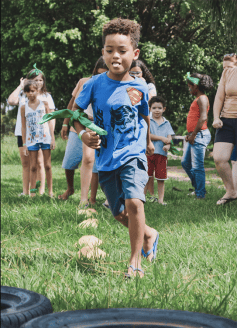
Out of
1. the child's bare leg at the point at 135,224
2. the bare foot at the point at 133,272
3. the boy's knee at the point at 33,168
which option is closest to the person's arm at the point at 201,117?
the boy's knee at the point at 33,168

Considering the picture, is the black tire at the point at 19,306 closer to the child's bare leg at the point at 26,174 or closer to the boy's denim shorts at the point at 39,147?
the boy's denim shorts at the point at 39,147

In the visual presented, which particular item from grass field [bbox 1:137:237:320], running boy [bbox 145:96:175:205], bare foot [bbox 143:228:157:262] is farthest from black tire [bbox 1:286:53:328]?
running boy [bbox 145:96:175:205]

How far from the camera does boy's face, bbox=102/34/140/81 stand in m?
2.68

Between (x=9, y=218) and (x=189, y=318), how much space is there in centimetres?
303

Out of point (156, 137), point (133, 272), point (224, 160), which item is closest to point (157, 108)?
point (156, 137)

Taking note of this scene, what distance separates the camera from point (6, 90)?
2089 cm

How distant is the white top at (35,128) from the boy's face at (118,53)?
3.58 meters

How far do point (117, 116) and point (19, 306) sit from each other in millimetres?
1380

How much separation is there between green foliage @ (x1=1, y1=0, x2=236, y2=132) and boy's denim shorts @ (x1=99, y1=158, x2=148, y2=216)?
1521 centimetres

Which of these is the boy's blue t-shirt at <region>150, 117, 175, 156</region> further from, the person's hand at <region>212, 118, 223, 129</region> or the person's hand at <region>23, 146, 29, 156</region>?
the person's hand at <region>23, 146, 29, 156</region>

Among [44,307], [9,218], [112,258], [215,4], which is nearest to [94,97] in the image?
[112,258]

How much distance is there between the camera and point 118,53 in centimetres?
270

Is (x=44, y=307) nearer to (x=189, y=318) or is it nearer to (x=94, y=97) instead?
(x=189, y=318)

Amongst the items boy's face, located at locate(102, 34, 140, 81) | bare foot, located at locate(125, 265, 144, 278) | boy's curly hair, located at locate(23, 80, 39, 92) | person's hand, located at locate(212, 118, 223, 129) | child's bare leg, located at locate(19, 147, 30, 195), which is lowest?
child's bare leg, located at locate(19, 147, 30, 195)
